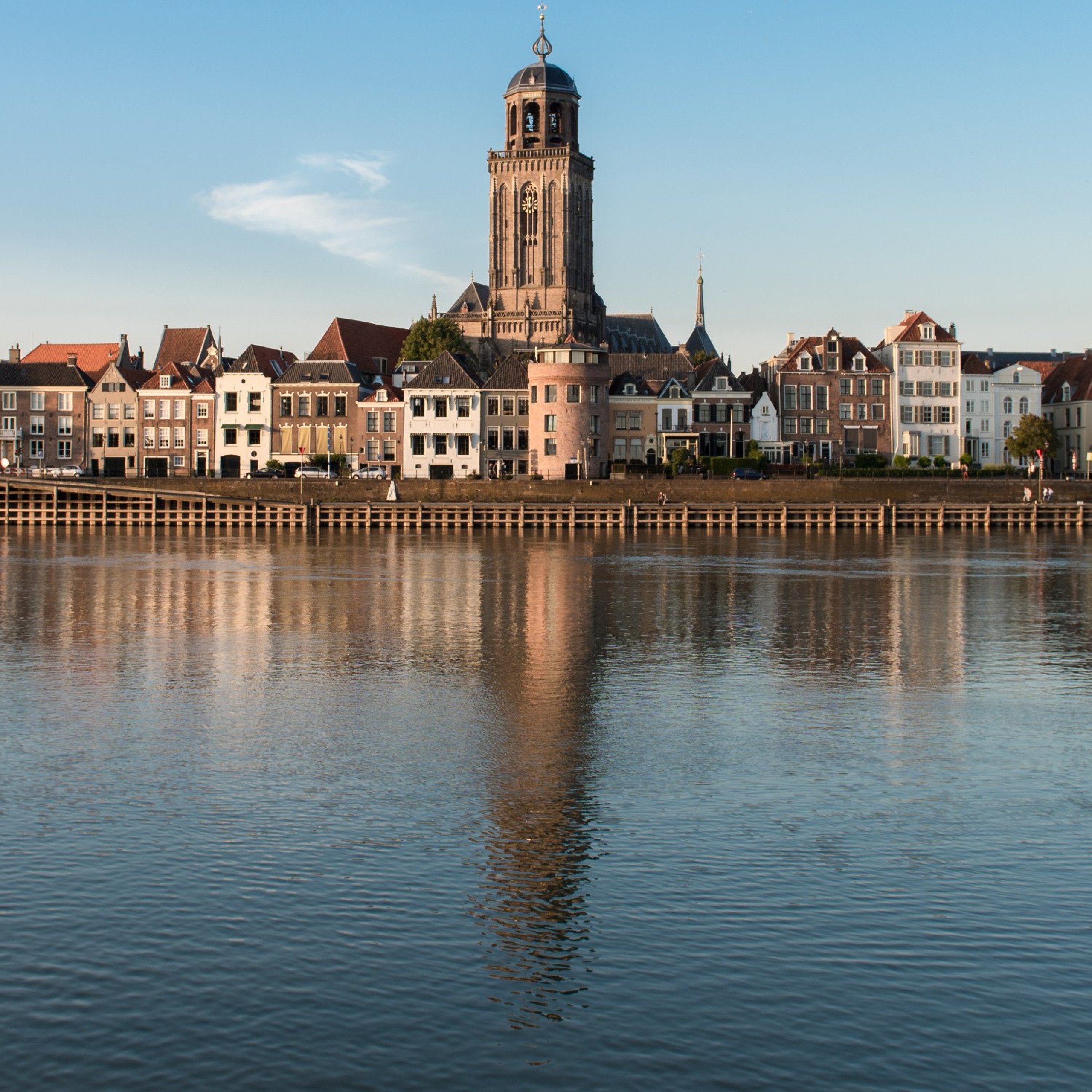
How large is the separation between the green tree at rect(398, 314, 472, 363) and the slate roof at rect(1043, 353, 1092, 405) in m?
56.0

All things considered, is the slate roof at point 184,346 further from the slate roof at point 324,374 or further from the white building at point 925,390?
the white building at point 925,390

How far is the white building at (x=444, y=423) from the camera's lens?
4877 inches

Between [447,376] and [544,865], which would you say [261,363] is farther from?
[544,865]

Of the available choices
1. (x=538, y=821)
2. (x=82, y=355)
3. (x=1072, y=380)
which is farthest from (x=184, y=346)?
(x=538, y=821)

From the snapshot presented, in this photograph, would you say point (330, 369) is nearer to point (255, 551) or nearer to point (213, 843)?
point (255, 551)

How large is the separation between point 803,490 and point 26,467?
68931 millimetres

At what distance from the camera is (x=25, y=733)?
2730cm

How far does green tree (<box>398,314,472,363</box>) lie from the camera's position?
447ft

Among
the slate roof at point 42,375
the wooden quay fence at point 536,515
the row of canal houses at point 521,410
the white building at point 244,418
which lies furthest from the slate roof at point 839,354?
the slate roof at point 42,375

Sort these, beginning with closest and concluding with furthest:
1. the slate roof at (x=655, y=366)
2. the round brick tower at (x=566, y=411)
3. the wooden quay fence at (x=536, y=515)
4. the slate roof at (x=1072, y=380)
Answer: the wooden quay fence at (x=536, y=515), the round brick tower at (x=566, y=411), the slate roof at (x=655, y=366), the slate roof at (x=1072, y=380)

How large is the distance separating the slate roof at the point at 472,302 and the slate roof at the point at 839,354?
37.6 metres

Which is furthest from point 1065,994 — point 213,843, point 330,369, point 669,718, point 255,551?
point 330,369

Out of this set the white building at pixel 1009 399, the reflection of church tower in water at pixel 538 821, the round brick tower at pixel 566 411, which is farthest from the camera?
the white building at pixel 1009 399

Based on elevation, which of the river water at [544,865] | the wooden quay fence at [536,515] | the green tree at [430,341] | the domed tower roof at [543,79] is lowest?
the river water at [544,865]
